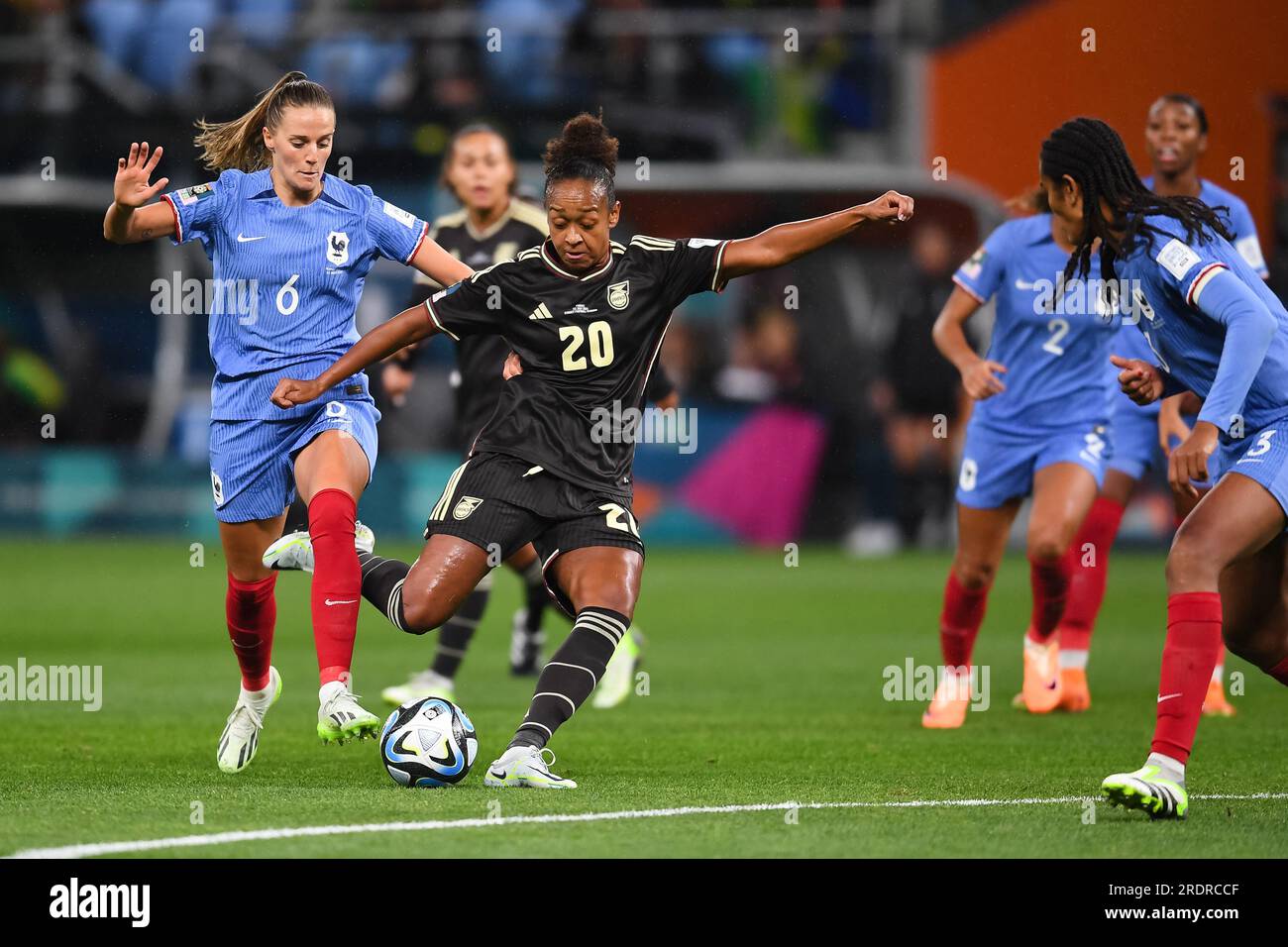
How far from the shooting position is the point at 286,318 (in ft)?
22.8

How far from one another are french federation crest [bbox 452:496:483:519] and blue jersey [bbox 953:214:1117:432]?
2.95m

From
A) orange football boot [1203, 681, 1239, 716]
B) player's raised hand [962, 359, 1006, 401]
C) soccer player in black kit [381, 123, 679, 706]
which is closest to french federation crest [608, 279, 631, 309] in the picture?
player's raised hand [962, 359, 1006, 401]

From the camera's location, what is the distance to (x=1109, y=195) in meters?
6.02

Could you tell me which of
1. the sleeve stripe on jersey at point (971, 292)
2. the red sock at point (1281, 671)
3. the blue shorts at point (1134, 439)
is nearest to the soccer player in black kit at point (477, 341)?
the sleeve stripe on jersey at point (971, 292)

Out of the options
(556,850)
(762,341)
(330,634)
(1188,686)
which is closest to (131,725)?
(330,634)

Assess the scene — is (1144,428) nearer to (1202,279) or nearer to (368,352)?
(1202,279)

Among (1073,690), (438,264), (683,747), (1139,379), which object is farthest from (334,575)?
(1073,690)

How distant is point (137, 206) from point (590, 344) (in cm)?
167

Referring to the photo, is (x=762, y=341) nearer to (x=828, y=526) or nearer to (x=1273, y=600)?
(x=828, y=526)

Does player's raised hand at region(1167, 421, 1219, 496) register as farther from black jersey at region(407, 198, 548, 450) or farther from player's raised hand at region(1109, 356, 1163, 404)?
black jersey at region(407, 198, 548, 450)

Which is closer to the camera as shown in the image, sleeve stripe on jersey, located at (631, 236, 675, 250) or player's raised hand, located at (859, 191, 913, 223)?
player's raised hand, located at (859, 191, 913, 223)

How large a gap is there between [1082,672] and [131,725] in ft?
14.6

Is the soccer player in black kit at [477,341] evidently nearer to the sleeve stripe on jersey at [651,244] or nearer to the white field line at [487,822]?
the sleeve stripe on jersey at [651,244]

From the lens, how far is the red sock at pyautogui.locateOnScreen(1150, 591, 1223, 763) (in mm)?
5703
